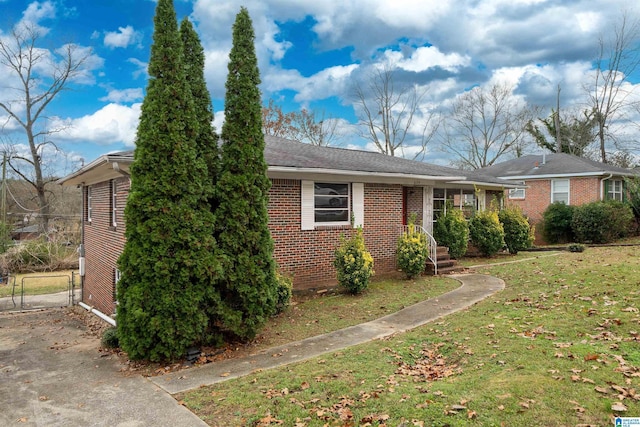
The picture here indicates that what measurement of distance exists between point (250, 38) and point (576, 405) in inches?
270

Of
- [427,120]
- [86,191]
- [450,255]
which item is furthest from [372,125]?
[86,191]

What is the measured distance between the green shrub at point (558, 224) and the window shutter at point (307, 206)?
14570 mm

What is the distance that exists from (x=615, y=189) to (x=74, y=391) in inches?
1044

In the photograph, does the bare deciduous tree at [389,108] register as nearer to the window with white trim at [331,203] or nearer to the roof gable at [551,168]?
the roof gable at [551,168]

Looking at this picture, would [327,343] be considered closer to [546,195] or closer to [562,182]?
[546,195]

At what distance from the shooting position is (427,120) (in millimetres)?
37031

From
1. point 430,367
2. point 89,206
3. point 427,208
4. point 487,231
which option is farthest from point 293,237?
point 487,231

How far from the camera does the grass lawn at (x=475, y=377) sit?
3865 mm

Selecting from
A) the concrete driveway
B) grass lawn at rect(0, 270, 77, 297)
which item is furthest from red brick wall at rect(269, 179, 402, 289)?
grass lawn at rect(0, 270, 77, 297)

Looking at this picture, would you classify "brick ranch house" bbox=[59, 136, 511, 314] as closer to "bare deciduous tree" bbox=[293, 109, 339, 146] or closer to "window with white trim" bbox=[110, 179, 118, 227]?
"window with white trim" bbox=[110, 179, 118, 227]

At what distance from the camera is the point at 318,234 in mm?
11102

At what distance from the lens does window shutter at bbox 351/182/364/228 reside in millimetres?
11695

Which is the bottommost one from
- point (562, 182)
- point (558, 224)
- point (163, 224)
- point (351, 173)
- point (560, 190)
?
A: point (558, 224)

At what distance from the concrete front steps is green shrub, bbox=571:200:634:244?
9.11m
